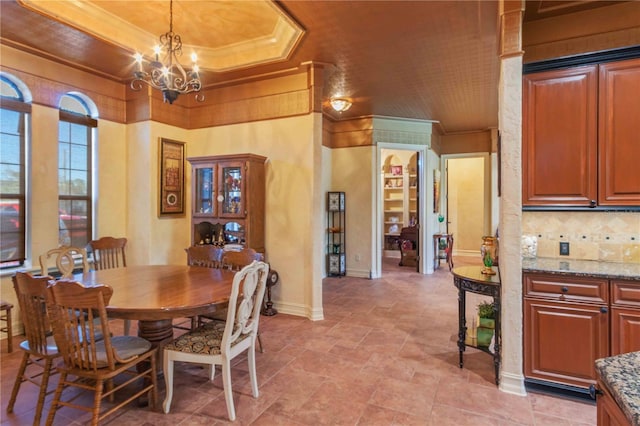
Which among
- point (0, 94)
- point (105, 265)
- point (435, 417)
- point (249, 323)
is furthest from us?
point (105, 265)

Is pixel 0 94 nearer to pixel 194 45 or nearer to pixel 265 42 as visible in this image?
pixel 194 45

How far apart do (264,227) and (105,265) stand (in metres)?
1.84

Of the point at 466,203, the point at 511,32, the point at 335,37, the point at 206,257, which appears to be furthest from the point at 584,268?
the point at 466,203

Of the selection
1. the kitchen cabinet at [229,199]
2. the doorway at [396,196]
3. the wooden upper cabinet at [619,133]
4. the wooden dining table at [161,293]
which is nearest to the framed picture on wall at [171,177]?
the kitchen cabinet at [229,199]

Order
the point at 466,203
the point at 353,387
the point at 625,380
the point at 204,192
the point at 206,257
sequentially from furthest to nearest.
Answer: the point at 466,203, the point at 204,192, the point at 206,257, the point at 353,387, the point at 625,380

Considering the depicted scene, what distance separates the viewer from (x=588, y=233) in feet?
8.89

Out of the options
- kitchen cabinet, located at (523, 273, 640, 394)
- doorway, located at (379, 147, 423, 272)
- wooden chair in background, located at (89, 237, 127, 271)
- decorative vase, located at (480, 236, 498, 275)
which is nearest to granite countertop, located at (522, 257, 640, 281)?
kitchen cabinet, located at (523, 273, 640, 394)

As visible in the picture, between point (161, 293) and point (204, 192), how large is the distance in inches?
89.5

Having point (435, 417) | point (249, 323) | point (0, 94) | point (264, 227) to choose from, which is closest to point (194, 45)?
point (0, 94)

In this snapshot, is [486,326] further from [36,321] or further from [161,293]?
[36,321]

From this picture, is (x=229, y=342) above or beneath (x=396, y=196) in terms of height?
beneath

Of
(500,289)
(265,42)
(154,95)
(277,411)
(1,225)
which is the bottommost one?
(277,411)

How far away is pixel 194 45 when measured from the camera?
402cm

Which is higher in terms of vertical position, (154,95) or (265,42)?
(265,42)
